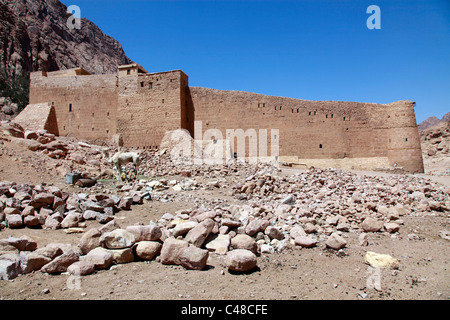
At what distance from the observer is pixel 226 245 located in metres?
4.73

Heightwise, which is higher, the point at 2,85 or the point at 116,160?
the point at 2,85

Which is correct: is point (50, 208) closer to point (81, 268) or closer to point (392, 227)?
point (81, 268)

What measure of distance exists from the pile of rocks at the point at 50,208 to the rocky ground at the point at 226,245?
0.08ft

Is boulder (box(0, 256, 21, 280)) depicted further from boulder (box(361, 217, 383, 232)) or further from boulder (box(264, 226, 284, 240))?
boulder (box(361, 217, 383, 232))

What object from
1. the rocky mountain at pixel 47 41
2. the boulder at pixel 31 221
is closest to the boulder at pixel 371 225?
the boulder at pixel 31 221

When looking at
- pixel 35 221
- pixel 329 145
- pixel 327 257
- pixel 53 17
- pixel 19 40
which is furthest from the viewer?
pixel 53 17

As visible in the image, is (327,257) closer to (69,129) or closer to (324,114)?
(324,114)

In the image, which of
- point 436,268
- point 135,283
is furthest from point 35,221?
point 436,268

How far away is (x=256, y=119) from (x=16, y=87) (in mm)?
27057

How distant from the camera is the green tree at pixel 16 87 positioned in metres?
27.5

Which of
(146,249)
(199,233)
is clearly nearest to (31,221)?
(146,249)

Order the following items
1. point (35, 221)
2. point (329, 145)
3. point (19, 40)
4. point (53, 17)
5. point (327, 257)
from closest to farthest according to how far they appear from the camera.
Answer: point (327, 257) < point (35, 221) < point (329, 145) < point (19, 40) < point (53, 17)

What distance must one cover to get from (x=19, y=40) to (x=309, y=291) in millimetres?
42067

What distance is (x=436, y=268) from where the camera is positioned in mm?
4164
